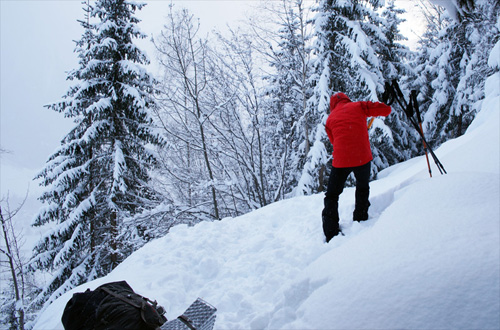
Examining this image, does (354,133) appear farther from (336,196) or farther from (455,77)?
(455,77)

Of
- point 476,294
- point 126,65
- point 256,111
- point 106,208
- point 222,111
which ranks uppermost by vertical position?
point 126,65

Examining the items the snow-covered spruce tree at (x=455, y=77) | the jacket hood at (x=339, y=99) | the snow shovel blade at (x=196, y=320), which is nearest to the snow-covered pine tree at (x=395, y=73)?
the snow-covered spruce tree at (x=455, y=77)

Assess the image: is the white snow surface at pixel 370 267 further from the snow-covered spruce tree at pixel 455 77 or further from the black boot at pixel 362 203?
the snow-covered spruce tree at pixel 455 77

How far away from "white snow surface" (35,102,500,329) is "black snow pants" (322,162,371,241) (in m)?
0.19

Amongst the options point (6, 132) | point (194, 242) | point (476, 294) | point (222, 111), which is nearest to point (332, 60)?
point (222, 111)

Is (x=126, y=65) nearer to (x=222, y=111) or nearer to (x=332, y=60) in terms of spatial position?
(x=222, y=111)

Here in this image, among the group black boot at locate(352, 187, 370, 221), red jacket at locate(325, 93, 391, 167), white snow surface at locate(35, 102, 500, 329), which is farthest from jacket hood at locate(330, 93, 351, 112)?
white snow surface at locate(35, 102, 500, 329)

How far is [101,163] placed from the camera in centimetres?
1013

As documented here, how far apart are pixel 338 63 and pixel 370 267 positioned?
36.4ft

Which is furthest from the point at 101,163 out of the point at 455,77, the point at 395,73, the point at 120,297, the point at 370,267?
the point at 455,77

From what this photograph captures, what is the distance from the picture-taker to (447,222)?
207 cm

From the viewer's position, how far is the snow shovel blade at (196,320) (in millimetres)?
2365

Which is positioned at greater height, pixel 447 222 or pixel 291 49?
pixel 291 49

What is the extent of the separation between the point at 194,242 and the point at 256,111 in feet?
28.8
